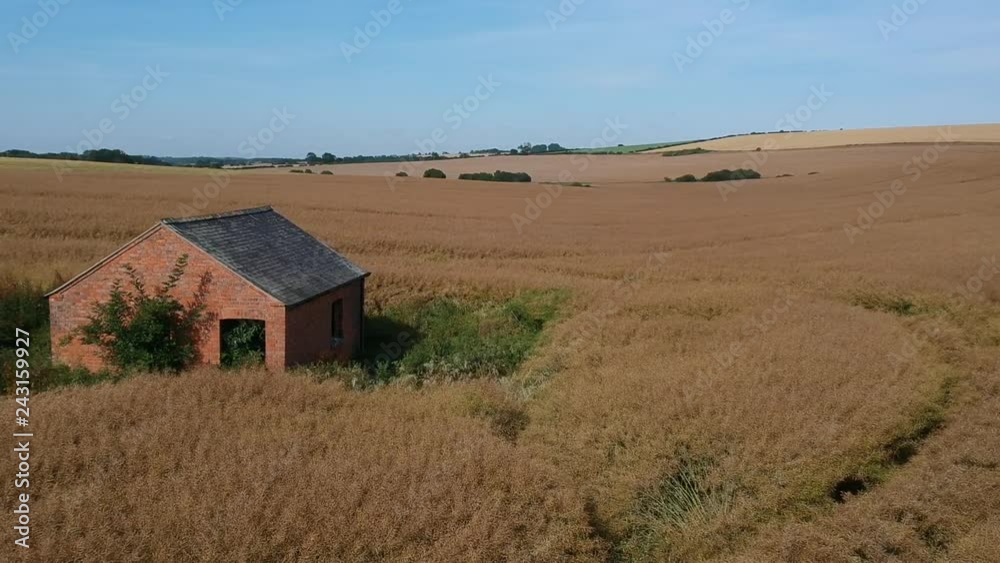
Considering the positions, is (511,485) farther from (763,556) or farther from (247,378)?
(247,378)

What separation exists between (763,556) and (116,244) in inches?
875

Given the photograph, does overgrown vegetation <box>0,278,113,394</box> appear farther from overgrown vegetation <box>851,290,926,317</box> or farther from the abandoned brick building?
overgrown vegetation <box>851,290,926,317</box>

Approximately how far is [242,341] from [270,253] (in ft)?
7.28

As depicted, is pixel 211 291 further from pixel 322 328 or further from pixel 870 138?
pixel 870 138

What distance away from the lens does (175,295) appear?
1341 centimetres

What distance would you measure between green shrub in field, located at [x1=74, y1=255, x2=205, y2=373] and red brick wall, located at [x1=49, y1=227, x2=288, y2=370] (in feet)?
0.48

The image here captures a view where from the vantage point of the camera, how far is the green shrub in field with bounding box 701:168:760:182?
64812 mm

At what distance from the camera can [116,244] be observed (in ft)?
76.9

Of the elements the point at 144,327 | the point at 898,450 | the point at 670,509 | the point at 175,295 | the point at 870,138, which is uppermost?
the point at 870,138

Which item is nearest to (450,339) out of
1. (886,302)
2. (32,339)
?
(32,339)

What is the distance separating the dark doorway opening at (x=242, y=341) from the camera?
13148 millimetres

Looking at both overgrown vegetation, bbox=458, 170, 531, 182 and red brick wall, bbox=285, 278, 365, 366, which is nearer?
red brick wall, bbox=285, 278, 365, 366

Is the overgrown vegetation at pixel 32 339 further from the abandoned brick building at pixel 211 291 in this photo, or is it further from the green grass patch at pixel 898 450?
the green grass patch at pixel 898 450

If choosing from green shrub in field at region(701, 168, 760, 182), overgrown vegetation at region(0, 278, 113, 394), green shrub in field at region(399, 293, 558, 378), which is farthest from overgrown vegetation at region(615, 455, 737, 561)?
green shrub in field at region(701, 168, 760, 182)
